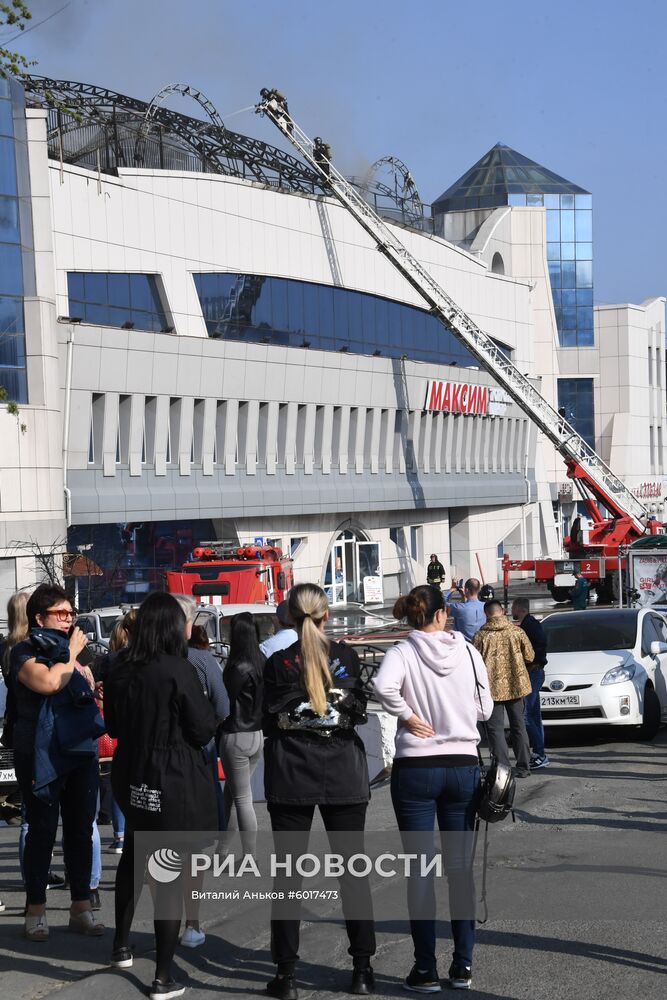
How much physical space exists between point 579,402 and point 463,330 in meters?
25.6

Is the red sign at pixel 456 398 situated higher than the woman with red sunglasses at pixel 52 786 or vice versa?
the red sign at pixel 456 398

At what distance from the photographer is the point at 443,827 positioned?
20.7 feet

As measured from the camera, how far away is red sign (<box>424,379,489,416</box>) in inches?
2173

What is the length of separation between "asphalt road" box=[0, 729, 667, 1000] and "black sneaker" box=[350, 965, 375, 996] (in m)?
0.06

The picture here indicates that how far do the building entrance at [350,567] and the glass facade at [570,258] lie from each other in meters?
27.8

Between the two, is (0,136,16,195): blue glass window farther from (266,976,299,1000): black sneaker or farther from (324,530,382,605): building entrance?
(266,976,299,1000): black sneaker

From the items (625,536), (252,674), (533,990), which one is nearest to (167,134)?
(625,536)

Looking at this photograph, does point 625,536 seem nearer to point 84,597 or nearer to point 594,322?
point 84,597

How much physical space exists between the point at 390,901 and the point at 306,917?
0.58m

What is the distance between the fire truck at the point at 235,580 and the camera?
29594 millimetres

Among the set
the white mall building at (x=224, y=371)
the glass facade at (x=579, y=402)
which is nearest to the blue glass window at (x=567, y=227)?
the glass facade at (x=579, y=402)

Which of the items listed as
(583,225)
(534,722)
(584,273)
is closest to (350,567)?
(584,273)

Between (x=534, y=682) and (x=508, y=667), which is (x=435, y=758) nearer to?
(x=508, y=667)

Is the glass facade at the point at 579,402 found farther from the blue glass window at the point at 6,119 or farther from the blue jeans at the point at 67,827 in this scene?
the blue jeans at the point at 67,827
